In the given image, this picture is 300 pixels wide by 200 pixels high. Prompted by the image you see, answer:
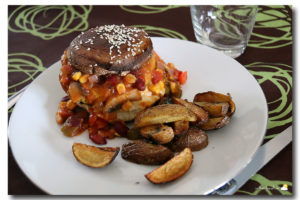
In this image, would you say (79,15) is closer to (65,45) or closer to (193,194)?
(65,45)

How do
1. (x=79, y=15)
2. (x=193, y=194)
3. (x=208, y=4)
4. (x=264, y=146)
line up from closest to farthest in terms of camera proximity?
(x=193, y=194) < (x=264, y=146) < (x=208, y=4) < (x=79, y=15)

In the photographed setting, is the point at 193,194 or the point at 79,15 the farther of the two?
the point at 79,15

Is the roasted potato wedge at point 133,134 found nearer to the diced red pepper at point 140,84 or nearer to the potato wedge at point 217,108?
the diced red pepper at point 140,84

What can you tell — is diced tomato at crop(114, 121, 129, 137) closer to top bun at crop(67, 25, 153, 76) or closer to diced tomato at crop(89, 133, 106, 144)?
diced tomato at crop(89, 133, 106, 144)

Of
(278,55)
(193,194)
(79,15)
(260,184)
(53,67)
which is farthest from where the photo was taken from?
(79,15)

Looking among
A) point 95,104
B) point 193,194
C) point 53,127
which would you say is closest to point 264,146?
point 193,194

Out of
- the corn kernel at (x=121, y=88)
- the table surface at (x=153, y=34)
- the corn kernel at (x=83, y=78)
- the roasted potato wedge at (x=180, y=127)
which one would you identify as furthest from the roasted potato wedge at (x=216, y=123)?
the corn kernel at (x=83, y=78)
